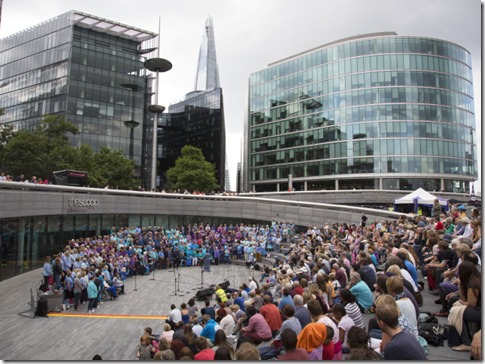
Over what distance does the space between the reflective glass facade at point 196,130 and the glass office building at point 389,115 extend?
38410mm

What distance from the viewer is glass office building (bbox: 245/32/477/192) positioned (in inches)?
2340

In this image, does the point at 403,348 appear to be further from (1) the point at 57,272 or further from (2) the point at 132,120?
(2) the point at 132,120

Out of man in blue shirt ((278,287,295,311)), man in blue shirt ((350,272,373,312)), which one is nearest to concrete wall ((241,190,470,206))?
man in blue shirt ((278,287,295,311))

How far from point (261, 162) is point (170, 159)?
41256 mm

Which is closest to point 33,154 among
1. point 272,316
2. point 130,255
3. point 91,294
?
point 130,255

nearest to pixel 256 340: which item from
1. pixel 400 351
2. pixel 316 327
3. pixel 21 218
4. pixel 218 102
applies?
pixel 316 327

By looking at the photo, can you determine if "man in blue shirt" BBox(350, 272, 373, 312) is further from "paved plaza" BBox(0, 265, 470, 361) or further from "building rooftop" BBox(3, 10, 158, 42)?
"building rooftop" BBox(3, 10, 158, 42)

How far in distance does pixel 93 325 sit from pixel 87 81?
2395 inches

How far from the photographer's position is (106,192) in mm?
31094

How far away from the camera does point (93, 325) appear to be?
546 inches

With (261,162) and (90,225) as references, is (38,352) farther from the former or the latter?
(261,162)

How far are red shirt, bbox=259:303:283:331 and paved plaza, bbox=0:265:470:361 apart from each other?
220 cm

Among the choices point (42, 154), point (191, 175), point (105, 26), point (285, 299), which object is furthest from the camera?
point (105, 26)

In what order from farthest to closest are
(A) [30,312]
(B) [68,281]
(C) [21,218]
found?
(C) [21,218] → (B) [68,281] → (A) [30,312]
